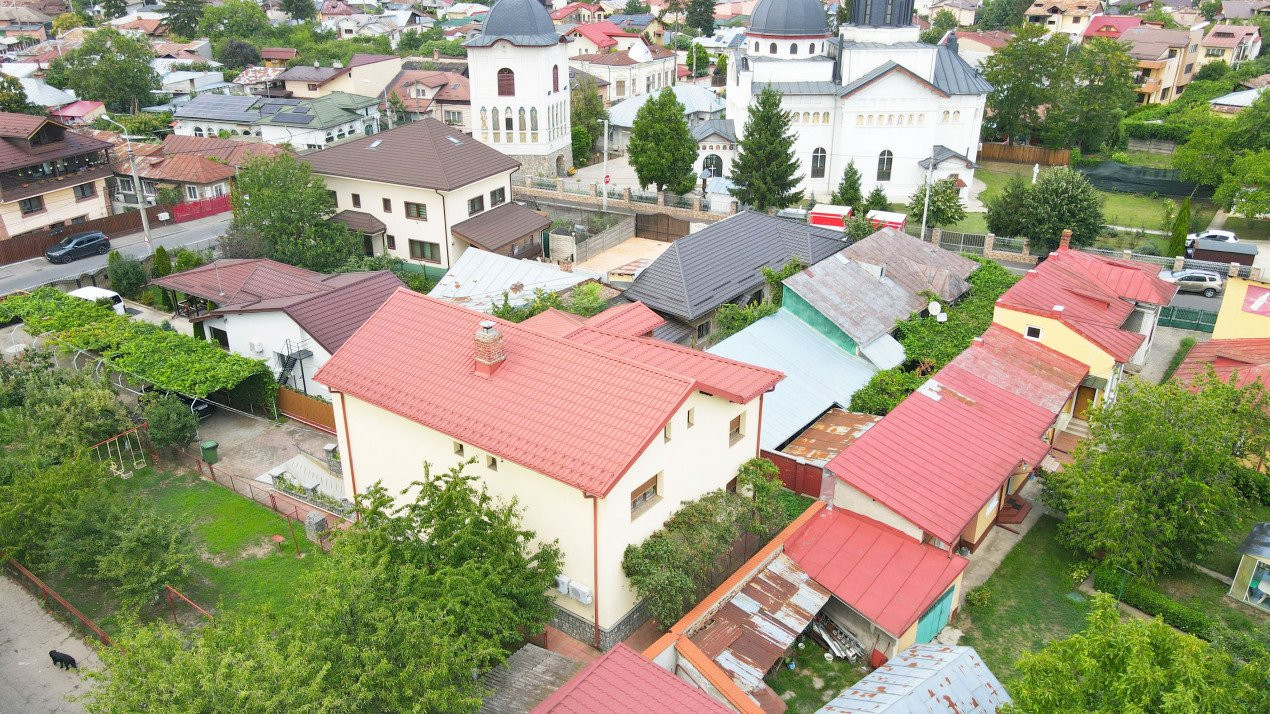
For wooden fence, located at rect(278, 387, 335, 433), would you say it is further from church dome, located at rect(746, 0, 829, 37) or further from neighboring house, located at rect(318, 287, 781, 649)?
church dome, located at rect(746, 0, 829, 37)

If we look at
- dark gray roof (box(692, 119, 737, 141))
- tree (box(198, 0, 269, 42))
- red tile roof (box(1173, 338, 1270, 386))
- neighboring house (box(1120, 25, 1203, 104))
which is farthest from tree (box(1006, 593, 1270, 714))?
tree (box(198, 0, 269, 42))

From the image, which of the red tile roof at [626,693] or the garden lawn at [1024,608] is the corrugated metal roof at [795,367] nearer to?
the garden lawn at [1024,608]

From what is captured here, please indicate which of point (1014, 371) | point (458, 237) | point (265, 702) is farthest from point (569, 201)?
point (265, 702)

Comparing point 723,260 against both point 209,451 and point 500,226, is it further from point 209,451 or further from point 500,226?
point 209,451

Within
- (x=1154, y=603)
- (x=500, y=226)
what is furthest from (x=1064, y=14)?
(x=1154, y=603)

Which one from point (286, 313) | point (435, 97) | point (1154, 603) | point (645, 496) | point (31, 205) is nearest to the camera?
point (645, 496)

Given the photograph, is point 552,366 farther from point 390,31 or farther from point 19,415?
point 390,31
